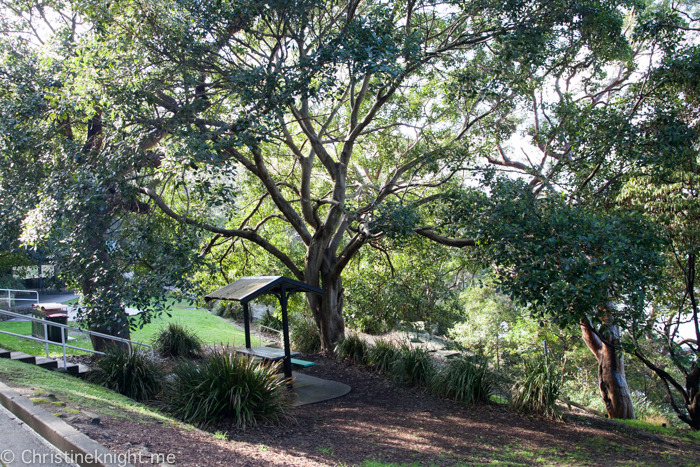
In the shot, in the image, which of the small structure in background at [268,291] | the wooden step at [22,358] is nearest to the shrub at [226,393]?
the small structure in background at [268,291]

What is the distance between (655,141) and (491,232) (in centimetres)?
387

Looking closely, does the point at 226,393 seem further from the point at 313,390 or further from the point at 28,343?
the point at 28,343

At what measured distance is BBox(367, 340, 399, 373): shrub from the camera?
12.5 metres

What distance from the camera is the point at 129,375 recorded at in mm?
10180

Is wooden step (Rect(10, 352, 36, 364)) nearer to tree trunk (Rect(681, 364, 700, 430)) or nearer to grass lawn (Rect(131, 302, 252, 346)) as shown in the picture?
grass lawn (Rect(131, 302, 252, 346))

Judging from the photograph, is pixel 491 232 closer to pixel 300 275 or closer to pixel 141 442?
pixel 141 442

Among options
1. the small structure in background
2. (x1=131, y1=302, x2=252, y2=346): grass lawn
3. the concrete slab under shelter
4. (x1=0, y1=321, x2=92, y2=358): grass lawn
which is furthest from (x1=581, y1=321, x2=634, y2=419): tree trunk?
(x1=0, y1=321, x2=92, y2=358): grass lawn

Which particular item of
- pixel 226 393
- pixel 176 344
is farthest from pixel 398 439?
pixel 176 344

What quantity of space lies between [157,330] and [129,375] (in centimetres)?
1269

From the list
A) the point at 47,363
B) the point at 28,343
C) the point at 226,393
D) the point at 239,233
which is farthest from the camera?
the point at 28,343

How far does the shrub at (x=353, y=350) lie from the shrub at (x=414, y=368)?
5.67 feet

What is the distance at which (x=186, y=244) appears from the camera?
8.44 m

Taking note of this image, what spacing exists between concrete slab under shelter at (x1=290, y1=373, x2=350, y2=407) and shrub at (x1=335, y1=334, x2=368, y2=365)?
1667 mm

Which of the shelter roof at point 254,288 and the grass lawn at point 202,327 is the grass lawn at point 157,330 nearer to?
the grass lawn at point 202,327
